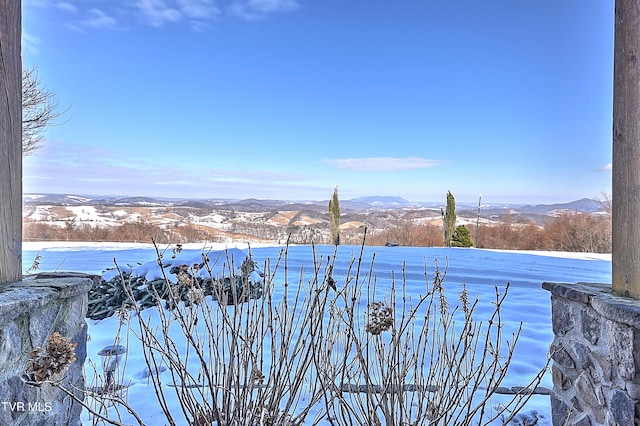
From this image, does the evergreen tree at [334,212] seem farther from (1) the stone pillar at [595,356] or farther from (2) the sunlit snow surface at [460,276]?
(1) the stone pillar at [595,356]

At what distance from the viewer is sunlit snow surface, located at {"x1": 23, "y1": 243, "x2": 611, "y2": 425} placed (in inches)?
103

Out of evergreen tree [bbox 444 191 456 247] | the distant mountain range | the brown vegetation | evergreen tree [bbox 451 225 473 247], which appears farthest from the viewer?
evergreen tree [bbox 444 191 456 247]

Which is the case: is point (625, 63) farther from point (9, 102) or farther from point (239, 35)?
point (239, 35)

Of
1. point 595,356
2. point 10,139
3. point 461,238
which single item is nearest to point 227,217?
point 461,238

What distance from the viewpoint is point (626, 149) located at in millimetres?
1427

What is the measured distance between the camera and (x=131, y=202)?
10.2 m

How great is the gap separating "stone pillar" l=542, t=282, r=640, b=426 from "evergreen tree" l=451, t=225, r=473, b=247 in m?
10.2

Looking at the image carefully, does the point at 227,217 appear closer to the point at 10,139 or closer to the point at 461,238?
the point at 461,238

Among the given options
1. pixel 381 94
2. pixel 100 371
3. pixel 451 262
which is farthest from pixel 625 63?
pixel 381 94

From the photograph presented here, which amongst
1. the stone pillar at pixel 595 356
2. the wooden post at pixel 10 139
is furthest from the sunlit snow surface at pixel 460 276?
the wooden post at pixel 10 139

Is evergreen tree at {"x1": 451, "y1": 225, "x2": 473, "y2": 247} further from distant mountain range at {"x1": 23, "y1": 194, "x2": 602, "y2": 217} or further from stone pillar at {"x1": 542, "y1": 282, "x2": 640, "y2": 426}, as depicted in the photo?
stone pillar at {"x1": 542, "y1": 282, "x2": 640, "y2": 426}

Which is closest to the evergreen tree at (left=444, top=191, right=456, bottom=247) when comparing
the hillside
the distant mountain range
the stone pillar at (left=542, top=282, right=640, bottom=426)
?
the distant mountain range

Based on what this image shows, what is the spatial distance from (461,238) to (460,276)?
5.74 meters

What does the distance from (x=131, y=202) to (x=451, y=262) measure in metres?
7.81
